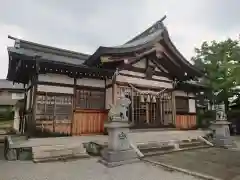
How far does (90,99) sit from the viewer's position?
1075 cm

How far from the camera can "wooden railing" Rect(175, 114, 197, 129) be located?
540 inches

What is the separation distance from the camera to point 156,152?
25.4ft

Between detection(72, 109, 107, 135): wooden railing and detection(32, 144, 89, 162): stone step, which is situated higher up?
detection(72, 109, 107, 135): wooden railing

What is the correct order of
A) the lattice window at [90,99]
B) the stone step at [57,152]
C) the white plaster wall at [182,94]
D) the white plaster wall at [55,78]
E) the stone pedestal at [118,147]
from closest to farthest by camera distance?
the stone pedestal at [118,147]
the stone step at [57,152]
the white plaster wall at [55,78]
the lattice window at [90,99]
the white plaster wall at [182,94]

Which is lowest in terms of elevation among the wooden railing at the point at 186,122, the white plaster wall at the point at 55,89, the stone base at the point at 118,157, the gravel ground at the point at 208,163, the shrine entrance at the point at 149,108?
the gravel ground at the point at 208,163

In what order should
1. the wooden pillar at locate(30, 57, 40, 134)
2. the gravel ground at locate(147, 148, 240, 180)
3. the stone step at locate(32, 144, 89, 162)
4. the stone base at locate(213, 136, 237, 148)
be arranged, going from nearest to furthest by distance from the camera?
the gravel ground at locate(147, 148, 240, 180) < the stone step at locate(32, 144, 89, 162) < the wooden pillar at locate(30, 57, 40, 134) < the stone base at locate(213, 136, 237, 148)

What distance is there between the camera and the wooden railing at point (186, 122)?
13.7 m

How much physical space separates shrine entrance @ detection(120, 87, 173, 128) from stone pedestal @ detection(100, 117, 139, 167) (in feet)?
Result: 13.5

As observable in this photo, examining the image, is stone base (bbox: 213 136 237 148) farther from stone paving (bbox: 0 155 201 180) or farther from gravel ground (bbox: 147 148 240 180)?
stone paving (bbox: 0 155 201 180)

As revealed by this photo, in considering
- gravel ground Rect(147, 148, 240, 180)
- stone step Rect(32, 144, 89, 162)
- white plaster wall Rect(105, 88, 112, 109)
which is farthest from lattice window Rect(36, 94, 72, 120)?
gravel ground Rect(147, 148, 240, 180)

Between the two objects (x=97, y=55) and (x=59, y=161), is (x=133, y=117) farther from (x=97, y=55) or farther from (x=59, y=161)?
(x=59, y=161)

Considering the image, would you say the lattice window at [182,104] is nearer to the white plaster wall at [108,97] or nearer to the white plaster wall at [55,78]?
the white plaster wall at [108,97]

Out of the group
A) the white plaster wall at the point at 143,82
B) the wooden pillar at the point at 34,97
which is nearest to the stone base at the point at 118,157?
the wooden pillar at the point at 34,97

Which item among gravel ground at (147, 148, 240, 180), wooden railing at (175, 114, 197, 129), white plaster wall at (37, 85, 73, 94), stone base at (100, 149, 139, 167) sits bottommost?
gravel ground at (147, 148, 240, 180)
